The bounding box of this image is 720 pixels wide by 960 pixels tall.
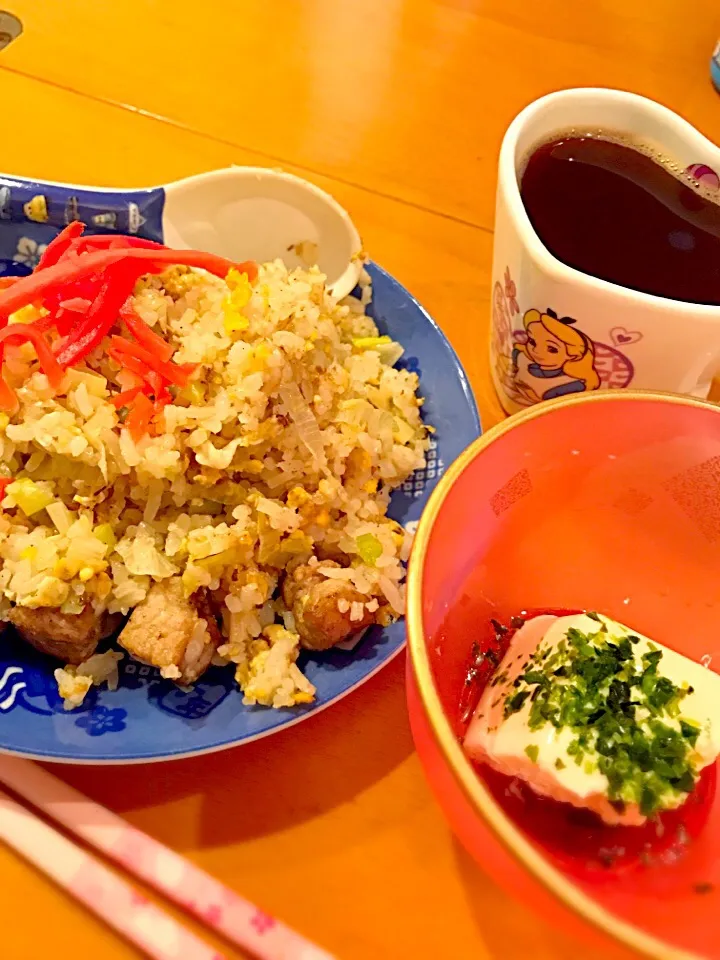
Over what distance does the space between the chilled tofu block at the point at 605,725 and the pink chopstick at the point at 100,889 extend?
12.8 inches

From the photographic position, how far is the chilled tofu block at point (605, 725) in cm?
61

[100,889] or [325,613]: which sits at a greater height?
[325,613]

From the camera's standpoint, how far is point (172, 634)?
0.82 m

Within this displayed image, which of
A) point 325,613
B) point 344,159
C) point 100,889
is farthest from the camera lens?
point 344,159

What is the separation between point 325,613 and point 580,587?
0.85 feet

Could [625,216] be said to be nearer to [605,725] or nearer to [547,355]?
[547,355]

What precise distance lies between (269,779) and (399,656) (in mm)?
191

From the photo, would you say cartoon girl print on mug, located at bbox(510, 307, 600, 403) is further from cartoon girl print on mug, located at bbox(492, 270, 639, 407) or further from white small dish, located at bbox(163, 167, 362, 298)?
white small dish, located at bbox(163, 167, 362, 298)

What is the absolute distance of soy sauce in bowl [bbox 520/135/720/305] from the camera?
2.96 feet

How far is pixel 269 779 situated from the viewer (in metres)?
0.83

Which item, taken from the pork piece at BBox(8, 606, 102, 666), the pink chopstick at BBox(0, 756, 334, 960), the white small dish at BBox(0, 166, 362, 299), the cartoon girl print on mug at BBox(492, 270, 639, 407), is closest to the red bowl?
the cartoon girl print on mug at BBox(492, 270, 639, 407)

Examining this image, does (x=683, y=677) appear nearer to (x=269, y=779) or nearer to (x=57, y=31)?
(x=269, y=779)

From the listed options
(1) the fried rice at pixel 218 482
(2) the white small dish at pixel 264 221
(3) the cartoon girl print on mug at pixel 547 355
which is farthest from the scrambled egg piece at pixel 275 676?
(2) the white small dish at pixel 264 221

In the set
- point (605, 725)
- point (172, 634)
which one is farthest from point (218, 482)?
point (605, 725)
